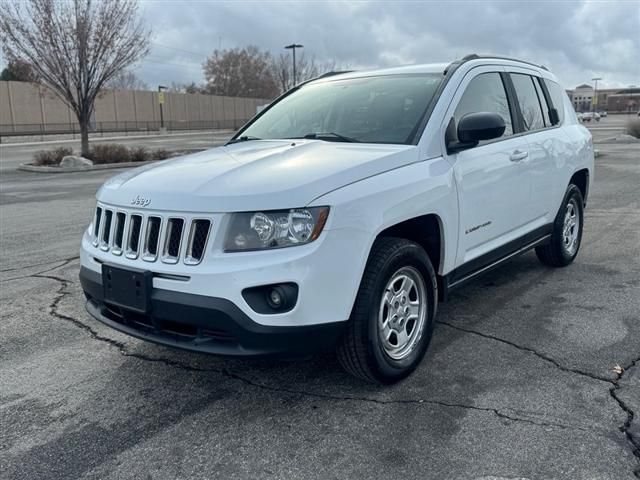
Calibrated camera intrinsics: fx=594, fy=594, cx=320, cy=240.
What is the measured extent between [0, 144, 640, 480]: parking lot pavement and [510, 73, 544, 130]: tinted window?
1506 mm

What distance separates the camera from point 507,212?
4.58m

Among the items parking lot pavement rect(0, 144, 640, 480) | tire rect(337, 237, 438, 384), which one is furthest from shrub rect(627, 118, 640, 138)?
tire rect(337, 237, 438, 384)

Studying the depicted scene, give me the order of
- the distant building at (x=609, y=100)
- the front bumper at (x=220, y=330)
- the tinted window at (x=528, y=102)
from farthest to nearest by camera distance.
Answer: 1. the distant building at (x=609, y=100)
2. the tinted window at (x=528, y=102)
3. the front bumper at (x=220, y=330)

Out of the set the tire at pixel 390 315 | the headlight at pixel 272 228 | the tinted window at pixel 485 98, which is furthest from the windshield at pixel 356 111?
the headlight at pixel 272 228

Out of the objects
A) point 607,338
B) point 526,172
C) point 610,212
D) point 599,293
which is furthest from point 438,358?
point 610,212

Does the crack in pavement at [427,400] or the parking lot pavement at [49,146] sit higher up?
the crack in pavement at [427,400]

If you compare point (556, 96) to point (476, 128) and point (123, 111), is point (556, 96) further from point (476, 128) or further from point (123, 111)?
point (123, 111)

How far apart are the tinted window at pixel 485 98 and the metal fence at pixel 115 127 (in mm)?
48236

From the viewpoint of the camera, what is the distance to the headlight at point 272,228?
292cm

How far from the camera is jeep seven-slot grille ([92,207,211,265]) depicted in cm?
299

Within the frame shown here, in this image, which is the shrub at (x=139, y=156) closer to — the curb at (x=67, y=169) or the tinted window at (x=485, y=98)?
the curb at (x=67, y=169)

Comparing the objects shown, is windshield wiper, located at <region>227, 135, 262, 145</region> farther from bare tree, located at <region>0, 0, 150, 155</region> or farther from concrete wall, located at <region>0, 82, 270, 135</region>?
concrete wall, located at <region>0, 82, 270, 135</region>

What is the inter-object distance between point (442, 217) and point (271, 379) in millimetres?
1463

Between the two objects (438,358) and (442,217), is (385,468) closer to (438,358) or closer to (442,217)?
(438,358)
